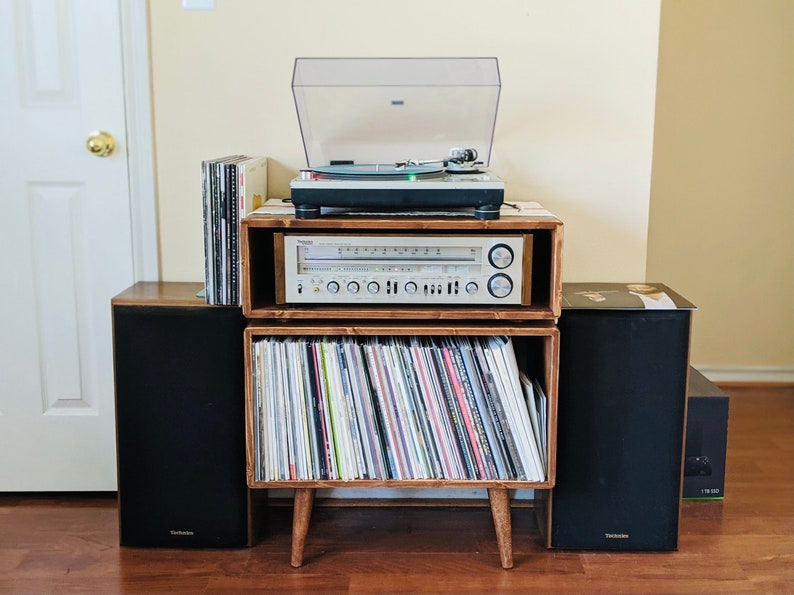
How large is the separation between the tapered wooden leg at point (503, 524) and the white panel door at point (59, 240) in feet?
3.13

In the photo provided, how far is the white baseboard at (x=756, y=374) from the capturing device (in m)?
3.20

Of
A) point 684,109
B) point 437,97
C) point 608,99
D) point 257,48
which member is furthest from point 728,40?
point 257,48

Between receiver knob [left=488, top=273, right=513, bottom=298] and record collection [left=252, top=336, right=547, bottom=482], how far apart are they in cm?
11

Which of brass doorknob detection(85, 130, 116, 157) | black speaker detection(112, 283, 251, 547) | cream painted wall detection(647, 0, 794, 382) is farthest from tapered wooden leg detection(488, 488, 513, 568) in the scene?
cream painted wall detection(647, 0, 794, 382)

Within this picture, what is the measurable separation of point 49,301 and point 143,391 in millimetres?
432

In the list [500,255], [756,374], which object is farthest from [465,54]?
[756,374]

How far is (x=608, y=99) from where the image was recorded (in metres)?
2.11

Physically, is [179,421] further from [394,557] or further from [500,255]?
[500,255]

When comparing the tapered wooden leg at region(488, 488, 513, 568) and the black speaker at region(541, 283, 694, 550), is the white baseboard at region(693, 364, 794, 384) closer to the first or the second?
the black speaker at region(541, 283, 694, 550)

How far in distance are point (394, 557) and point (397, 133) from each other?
932 millimetres

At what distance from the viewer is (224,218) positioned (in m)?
1.84

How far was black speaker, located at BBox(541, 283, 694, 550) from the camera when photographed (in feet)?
6.23

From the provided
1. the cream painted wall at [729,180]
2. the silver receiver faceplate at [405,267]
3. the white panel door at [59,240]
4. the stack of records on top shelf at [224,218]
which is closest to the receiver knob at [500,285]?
the silver receiver faceplate at [405,267]

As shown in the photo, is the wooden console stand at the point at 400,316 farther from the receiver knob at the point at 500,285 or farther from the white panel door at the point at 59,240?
the white panel door at the point at 59,240
